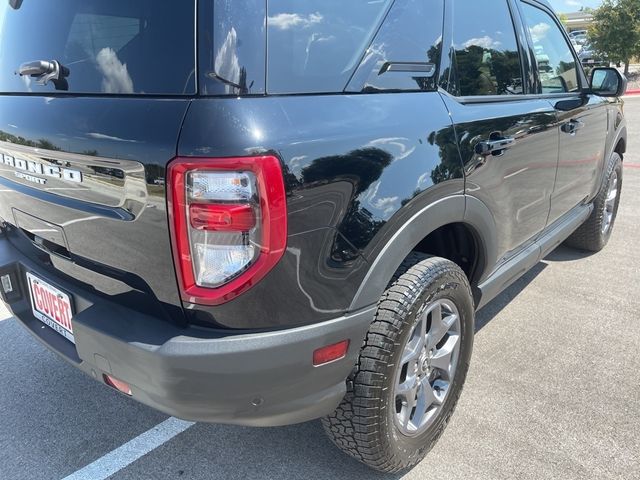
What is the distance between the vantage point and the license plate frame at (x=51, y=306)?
191 cm

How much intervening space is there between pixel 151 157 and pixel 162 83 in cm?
23

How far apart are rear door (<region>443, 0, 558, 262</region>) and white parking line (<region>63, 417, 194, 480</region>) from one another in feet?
5.53

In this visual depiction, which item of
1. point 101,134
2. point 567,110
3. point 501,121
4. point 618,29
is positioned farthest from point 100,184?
point 618,29

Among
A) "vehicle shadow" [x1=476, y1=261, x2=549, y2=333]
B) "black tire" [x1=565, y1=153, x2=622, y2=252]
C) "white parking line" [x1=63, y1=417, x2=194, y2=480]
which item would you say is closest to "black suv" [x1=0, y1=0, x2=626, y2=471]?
"white parking line" [x1=63, y1=417, x2=194, y2=480]

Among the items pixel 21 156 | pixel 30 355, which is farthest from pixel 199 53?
pixel 30 355

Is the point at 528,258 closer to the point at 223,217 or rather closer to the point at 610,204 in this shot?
the point at 223,217

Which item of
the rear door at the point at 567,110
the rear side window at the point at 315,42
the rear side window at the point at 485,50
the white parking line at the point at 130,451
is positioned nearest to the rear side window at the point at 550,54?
the rear door at the point at 567,110

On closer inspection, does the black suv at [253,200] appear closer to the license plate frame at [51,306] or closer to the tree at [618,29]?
the license plate frame at [51,306]

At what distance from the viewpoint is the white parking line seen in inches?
85.8

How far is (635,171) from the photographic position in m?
7.62

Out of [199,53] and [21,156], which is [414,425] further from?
[21,156]

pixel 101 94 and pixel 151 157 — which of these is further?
pixel 101 94

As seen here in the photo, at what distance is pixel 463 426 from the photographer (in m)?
2.41

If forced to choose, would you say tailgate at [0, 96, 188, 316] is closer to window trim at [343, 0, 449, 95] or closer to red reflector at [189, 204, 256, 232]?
red reflector at [189, 204, 256, 232]
